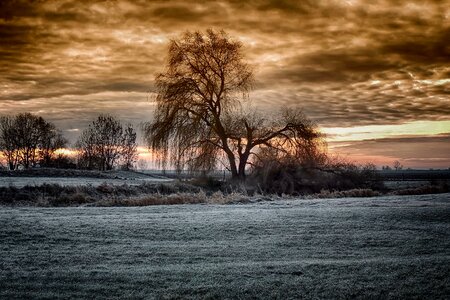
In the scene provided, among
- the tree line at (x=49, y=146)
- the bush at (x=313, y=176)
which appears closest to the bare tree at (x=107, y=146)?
the tree line at (x=49, y=146)

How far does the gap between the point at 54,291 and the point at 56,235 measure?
11.9 feet

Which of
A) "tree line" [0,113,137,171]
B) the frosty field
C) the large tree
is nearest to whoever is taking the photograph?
the frosty field

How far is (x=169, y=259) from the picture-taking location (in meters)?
8.56

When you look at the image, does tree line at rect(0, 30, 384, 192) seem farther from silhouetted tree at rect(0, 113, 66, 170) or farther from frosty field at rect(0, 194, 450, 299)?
silhouetted tree at rect(0, 113, 66, 170)

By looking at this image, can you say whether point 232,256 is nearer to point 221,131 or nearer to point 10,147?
point 221,131

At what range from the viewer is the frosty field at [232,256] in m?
7.02

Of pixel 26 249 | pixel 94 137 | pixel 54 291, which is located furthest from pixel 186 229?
pixel 94 137

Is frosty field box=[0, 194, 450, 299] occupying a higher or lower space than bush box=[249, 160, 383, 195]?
lower

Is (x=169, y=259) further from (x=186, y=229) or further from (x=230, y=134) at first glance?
(x=230, y=134)

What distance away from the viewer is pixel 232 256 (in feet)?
28.7

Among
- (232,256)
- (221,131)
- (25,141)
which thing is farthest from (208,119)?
(25,141)

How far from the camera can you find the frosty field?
702 centimetres

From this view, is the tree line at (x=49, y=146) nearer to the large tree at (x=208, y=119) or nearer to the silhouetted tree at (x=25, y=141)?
Result: the silhouetted tree at (x=25, y=141)

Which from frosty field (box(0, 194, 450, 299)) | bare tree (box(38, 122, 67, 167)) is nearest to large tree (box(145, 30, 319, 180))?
frosty field (box(0, 194, 450, 299))
